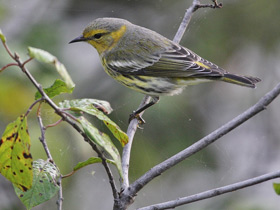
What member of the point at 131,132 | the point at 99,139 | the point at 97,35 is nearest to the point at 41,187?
the point at 99,139

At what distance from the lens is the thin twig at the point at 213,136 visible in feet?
5.46

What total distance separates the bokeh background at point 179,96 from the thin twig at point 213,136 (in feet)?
5.54

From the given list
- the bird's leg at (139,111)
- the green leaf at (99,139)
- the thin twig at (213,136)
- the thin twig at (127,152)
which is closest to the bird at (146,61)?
the bird's leg at (139,111)

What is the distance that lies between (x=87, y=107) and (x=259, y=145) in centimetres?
353

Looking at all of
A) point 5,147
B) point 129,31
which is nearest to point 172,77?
point 129,31

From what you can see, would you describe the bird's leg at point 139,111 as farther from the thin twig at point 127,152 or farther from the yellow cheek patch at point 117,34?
the yellow cheek patch at point 117,34

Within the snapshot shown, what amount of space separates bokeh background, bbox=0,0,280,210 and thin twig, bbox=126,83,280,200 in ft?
5.54

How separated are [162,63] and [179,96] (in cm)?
126

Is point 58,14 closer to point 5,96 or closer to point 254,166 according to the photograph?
point 5,96

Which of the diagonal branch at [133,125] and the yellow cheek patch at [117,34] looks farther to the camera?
the yellow cheek patch at [117,34]

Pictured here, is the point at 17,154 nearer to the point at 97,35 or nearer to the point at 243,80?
the point at 243,80

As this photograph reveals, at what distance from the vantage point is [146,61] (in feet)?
10.4

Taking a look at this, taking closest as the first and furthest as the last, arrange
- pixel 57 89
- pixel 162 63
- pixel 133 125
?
pixel 57 89, pixel 133 125, pixel 162 63

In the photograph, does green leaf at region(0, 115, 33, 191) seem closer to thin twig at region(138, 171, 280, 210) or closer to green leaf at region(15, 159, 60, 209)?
green leaf at region(15, 159, 60, 209)
